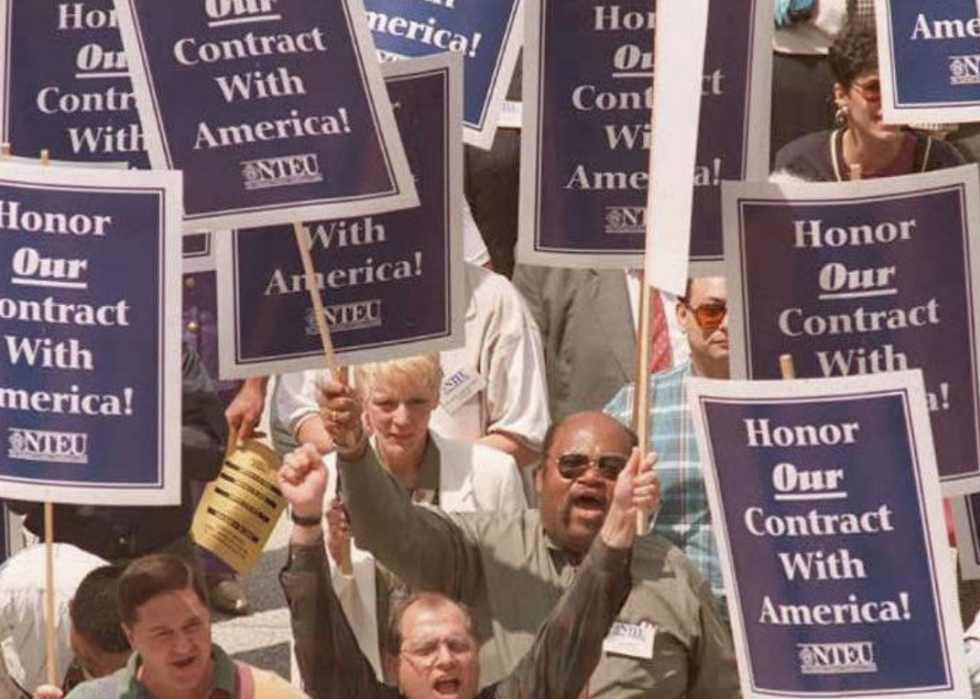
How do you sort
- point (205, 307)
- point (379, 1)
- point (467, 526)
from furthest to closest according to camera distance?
1. point (205, 307)
2. point (379, 1)
3. point (467, 526)

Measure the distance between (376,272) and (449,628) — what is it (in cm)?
126

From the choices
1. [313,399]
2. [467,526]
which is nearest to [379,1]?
[313,399]

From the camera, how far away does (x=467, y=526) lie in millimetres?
12922

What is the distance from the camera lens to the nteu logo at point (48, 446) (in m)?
12.5

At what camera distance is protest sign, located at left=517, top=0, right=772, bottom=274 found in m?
13.2

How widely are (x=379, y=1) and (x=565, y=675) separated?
3.09 m

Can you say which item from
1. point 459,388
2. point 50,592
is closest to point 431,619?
point 50,592

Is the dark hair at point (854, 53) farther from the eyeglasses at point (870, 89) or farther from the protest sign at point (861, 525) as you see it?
the protest sign at point (861, 525)

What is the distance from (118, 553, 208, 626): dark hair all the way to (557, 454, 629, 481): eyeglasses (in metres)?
1.06

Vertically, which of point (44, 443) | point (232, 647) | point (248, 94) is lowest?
point (232, 647)

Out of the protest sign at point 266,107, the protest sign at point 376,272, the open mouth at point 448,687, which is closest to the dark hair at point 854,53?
the protest sign at point 376,272

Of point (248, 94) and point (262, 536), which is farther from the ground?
point (248, 94)

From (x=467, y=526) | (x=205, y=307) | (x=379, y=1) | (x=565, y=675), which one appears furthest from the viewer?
(x=205, y=307)

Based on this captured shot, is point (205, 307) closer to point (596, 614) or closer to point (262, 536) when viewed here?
point (262, 536)
